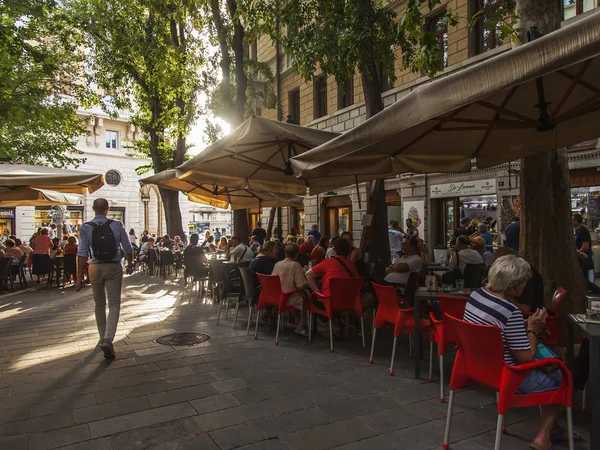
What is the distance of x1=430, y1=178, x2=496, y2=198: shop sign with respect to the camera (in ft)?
44.0

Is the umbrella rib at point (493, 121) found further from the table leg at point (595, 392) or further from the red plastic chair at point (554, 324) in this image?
the table leg at point (595, 392)

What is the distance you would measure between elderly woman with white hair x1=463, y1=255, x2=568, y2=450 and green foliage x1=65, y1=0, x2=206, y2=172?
46.3 feet

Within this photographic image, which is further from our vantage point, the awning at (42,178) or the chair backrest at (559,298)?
the awning at (42,178)

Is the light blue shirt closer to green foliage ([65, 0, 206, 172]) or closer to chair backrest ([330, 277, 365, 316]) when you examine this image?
chair backrest ([330, 277, 365, 316])

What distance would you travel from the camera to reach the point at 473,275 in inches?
261

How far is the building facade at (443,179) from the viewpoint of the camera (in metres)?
11.5

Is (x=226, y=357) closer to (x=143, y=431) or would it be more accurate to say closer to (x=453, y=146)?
(x=143, y=431)

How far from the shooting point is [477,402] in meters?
3.95

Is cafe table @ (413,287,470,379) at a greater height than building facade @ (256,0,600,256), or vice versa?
building facade @ (256,0,600,256)

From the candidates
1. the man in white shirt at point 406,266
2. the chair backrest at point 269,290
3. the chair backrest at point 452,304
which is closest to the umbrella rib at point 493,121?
the man in white shirt at point 406,266

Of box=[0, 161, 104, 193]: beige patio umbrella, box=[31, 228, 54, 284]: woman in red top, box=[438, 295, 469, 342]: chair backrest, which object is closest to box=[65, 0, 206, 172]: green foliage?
box=[31, 228, 54, 284]: woman in red top

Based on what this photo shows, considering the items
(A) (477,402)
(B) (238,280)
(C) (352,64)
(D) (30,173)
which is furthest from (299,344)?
(D) (30,173)

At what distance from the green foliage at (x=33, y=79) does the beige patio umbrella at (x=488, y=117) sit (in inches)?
465

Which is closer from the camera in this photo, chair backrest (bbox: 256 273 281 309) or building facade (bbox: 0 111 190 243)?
chair backrest (bbox: 256 273 281 309)
